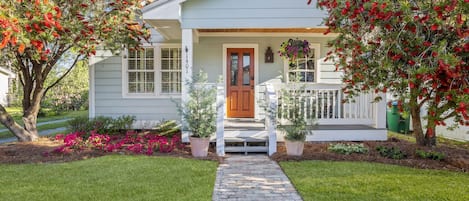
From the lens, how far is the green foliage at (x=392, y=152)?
5926mm

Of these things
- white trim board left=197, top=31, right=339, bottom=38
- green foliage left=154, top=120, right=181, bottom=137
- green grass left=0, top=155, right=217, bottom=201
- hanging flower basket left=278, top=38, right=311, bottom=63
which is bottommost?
green grass left=0, top=155, right=217, bottom=201

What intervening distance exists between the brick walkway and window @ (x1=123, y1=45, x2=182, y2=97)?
12.8 ft

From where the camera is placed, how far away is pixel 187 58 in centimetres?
686

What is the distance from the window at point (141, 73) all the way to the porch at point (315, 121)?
253 cm

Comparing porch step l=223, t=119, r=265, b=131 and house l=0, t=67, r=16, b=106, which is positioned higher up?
house l=0, t=67, r=16, b=106

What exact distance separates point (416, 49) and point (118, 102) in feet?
24.7

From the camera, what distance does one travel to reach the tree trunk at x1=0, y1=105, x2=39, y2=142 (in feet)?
24.4

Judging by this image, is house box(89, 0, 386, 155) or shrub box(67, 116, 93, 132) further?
house box(89, 0, 386, 155)

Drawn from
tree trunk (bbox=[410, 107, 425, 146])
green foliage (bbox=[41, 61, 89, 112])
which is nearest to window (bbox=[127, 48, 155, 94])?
tree trunk (bbox=[410, 107, 425, 146])

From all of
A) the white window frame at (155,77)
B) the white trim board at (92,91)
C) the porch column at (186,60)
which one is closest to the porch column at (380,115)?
the porch column at (186,60)

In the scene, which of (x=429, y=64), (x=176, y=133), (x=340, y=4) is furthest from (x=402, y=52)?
(x=176, y=133)

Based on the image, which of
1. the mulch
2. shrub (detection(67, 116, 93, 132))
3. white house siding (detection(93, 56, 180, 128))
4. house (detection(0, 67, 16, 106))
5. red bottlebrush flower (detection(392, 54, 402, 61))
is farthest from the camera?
house (detection(0, 67, 16, 106))

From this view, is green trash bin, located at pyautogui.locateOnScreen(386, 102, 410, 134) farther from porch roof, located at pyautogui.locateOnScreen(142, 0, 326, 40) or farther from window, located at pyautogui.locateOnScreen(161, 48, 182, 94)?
window, located at pyautogui.locateOnScreen(161, 48, 182, 94)

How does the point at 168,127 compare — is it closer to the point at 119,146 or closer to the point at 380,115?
the point at 119,146
